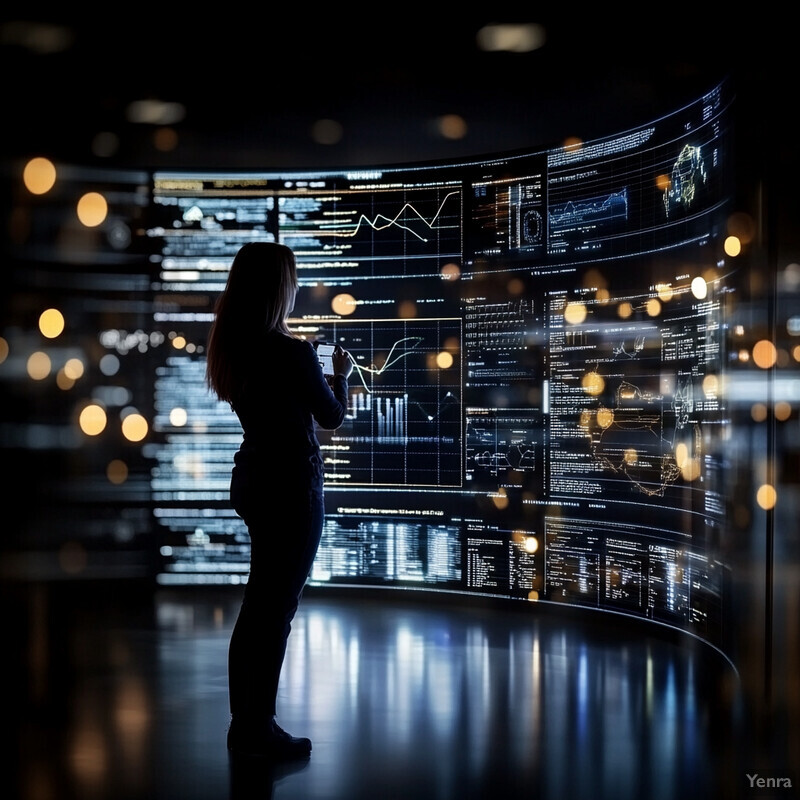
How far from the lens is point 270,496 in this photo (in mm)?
2551

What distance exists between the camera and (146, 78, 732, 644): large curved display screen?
3582mm

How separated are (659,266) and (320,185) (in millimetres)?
1966

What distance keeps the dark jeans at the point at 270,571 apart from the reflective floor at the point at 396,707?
236mm

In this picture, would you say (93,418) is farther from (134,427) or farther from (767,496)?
(767,496)

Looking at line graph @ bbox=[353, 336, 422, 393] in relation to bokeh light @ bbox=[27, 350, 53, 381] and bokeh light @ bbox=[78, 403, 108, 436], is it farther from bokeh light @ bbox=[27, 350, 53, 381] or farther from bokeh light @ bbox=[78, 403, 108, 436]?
bokeh light @ bbox=[27, 350, 53, 381]

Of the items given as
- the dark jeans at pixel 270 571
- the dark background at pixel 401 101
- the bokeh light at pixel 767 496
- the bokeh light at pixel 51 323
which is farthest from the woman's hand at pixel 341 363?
the bokeh light at pixel 51 323

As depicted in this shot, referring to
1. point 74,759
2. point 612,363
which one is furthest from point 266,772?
point 612,363

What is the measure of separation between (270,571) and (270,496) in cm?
23

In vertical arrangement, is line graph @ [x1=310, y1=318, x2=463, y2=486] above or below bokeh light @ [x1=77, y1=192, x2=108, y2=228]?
below

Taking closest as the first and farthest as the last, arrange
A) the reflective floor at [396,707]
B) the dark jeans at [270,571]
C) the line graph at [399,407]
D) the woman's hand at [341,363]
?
the reflective floor at [396,707] → the dark jeans at [270,571] → the woman's hand at [341,363] → the line graph at [399,407]

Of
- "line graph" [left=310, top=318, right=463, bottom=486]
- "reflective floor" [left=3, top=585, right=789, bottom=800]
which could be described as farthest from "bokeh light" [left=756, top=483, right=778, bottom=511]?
"line graph" [left=310, top=318, right=463, bottom=486]

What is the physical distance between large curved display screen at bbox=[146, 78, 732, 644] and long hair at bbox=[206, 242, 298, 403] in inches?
70.0

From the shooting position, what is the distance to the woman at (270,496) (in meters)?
2.54

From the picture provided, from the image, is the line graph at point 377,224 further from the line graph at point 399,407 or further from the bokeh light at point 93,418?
the bokeh light at point 93,418
